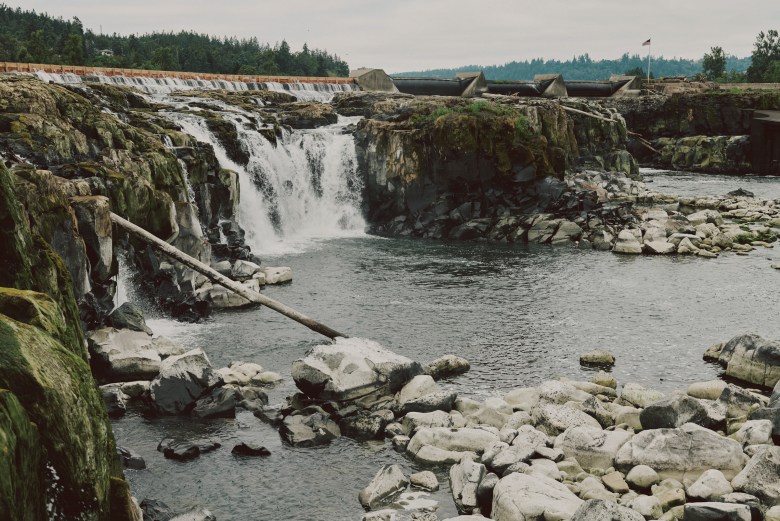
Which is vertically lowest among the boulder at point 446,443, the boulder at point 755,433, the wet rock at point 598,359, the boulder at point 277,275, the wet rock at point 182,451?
the wet rock at point 598,359

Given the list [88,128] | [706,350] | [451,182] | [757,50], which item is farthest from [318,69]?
[706,350]

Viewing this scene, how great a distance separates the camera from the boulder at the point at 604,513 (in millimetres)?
13048

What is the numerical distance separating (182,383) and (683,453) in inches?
506

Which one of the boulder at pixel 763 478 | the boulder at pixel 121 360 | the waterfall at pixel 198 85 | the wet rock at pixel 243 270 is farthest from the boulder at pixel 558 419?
the waterfall at pixel 198 85

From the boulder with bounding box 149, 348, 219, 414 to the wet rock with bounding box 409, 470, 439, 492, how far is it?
7.10m

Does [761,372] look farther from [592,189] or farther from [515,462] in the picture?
[592,189]

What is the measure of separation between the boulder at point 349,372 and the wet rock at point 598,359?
6181 millimetres

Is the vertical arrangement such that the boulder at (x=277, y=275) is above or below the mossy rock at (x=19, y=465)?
below

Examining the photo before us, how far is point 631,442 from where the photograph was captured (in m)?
17.2

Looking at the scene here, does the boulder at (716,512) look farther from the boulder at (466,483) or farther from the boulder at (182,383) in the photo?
the boulder at (182,383)

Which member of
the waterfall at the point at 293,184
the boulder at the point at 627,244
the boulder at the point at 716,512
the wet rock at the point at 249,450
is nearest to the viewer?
the boulder at the point at 716,512

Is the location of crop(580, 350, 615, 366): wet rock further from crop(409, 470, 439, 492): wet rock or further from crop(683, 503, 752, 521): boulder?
crop(683, 503, 752, 521): boulder

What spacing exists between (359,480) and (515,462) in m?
3.50

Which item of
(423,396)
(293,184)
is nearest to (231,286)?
(423,396)
